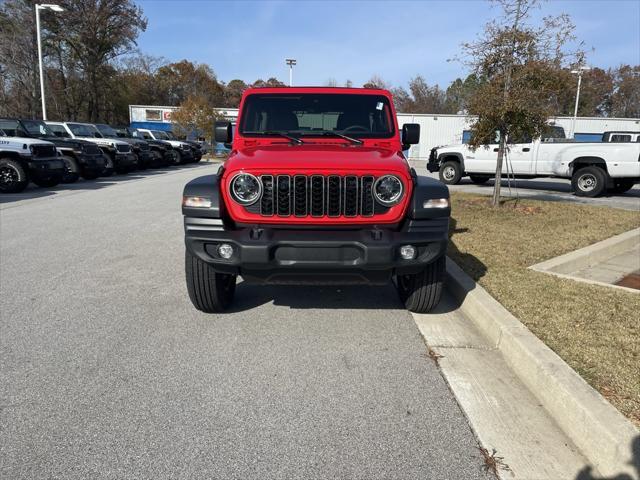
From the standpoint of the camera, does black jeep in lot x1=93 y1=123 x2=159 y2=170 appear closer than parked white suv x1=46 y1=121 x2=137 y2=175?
No

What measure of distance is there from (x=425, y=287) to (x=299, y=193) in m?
1.41

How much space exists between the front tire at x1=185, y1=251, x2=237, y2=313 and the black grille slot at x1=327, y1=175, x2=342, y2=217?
1.06m

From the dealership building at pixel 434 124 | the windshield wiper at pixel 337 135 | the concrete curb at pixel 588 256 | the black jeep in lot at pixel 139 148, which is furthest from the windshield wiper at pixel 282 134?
the dealership building at pixel 434 124

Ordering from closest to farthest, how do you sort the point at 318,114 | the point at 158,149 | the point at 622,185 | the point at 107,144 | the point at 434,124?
1. the point at 318,114
2. the point at 622,185
3. the point at 107,144
4. the point at 158,149
5. the point at 434,124

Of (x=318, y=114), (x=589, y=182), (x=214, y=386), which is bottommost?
(x=214, y=386)

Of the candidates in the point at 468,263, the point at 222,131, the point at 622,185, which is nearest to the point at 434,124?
the point at 622,185

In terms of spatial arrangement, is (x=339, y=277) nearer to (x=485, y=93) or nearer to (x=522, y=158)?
(x=485, y=93)

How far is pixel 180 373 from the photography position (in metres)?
3.20

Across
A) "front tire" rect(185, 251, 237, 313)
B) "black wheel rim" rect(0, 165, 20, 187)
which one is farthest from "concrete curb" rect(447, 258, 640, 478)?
"black wheel rim" rect(0, 165, 20, 187)

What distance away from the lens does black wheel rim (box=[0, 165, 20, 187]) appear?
490 inches

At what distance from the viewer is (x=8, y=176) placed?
12523 mm

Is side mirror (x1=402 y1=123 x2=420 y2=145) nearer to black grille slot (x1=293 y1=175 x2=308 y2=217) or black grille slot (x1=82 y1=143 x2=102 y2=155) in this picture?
black grille slot (x1=293 y1=175 x2=308 y2=217)

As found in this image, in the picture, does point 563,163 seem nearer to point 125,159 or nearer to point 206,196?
point 206,196

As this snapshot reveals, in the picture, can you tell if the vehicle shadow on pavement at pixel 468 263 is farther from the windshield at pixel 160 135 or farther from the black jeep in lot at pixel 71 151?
the windshield at pixel 160 135
